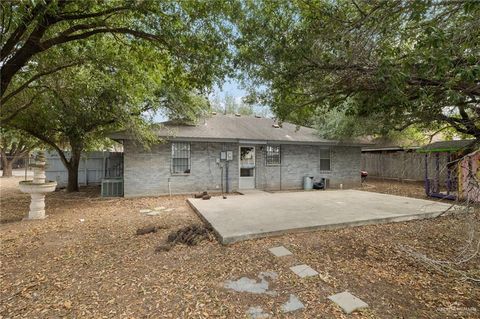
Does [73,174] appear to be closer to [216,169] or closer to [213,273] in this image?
[216,169]

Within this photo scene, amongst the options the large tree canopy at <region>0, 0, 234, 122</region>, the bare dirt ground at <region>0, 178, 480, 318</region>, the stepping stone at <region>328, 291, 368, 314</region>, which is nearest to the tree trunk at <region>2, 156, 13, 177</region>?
the bare dirt ground at <region>0, 178, 480, 318</region>

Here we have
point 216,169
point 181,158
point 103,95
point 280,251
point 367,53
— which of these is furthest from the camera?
point 216,169

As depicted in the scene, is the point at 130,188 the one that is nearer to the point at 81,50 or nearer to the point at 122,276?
the point at 81,50

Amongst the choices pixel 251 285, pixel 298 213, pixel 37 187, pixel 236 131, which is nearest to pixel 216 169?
pixel 236 131

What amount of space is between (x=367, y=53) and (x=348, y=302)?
375 centimetres

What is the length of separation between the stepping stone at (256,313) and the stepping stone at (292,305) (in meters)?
0.25

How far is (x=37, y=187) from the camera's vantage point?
671 cm

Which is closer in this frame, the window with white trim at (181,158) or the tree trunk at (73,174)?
the window with white trim at (181,158)

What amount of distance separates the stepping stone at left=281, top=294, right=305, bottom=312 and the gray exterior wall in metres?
8.76

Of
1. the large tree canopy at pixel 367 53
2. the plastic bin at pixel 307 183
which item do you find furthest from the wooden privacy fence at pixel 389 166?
the large tree canopy at pixel 367 53

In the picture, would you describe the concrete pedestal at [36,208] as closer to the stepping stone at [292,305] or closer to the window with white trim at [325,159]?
the stepping stone at [292,305]

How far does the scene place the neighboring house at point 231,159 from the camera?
35.1 feet

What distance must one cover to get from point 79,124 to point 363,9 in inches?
427

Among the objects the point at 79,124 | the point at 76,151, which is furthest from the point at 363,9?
the point at 76,151
